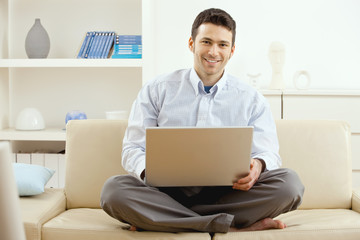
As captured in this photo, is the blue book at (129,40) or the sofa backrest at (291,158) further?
the blue book at (129,40)

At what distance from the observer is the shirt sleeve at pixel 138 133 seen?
7.20 ft

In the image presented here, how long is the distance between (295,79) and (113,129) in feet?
5.83

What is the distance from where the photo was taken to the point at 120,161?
243cm

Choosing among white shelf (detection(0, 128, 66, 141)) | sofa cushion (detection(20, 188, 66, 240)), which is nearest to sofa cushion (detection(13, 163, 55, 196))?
sofa cushion (detection(20, 188, 66, 240))

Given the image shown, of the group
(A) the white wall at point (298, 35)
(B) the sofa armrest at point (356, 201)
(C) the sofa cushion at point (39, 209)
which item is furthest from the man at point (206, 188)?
(A) the white wall at point (298, 35)

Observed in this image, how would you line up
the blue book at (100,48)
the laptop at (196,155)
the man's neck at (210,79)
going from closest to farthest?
the laptop at (196,155), the man's neck at (210,79), the blue book at (100,48)

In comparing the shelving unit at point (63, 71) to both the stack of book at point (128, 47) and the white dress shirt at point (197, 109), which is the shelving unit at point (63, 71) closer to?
the stack of book at point (128, 47)

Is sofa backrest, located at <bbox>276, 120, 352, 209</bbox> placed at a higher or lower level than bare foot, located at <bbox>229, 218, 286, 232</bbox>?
higher

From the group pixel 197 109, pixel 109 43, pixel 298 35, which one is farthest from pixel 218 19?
pixel 298 35

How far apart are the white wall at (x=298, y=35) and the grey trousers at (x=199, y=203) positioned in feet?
6.56

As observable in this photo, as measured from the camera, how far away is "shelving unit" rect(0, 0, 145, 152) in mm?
4062

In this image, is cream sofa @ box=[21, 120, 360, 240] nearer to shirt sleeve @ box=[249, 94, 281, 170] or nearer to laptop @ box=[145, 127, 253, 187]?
shirt sleeve @ box=[249, 94, 281, 170]

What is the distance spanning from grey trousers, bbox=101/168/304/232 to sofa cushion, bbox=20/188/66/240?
10.3 inches

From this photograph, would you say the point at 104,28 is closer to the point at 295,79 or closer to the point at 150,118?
the point at 295,79
